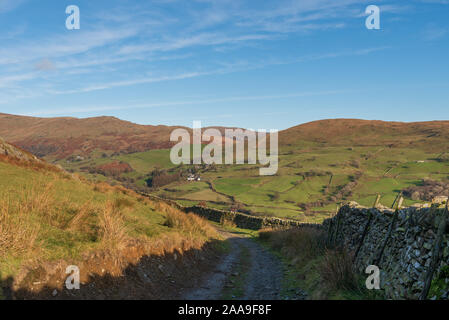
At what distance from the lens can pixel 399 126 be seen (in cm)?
17262

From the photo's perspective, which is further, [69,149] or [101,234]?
[69,149]

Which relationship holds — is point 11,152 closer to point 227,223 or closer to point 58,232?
point 58,232

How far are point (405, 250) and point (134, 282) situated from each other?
7043 millimetres

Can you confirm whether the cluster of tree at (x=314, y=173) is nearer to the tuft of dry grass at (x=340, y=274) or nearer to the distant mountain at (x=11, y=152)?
the distant mountain at (x=11, y=152)

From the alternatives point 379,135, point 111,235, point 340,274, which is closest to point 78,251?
point 111,235

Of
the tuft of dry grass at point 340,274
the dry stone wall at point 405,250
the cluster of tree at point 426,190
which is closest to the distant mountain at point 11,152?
the tuft of dry grass at point 340,274

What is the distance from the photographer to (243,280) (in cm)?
1148

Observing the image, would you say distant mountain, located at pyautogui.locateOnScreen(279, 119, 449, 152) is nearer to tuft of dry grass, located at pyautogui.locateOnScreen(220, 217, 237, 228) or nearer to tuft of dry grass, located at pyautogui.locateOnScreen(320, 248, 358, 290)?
tuft of dry grass, located at pyautogui.locateOnScreen(220, 217, 237, 228)

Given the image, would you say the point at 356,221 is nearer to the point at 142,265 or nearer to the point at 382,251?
the point at 382,251

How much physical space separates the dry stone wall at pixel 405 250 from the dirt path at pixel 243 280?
3228 millimetres

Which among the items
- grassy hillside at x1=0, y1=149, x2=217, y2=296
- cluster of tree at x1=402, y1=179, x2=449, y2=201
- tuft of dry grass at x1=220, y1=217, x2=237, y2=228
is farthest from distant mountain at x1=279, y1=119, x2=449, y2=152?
grassy hillside at x1=0, y1=149, x2=217, y2=296

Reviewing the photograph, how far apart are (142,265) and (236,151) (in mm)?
145484

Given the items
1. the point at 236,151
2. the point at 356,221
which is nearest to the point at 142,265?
the point at 356,221
